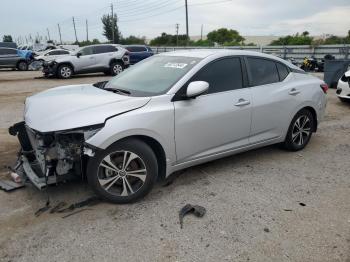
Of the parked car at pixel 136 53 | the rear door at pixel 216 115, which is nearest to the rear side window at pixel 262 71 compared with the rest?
the rear door at pixel 216 115

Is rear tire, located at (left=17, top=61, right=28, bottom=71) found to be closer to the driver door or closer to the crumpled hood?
the driver door

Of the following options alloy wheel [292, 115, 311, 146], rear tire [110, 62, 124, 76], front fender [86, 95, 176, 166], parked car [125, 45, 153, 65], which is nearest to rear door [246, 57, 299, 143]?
alloy wheel [292, 115, 311, 146]

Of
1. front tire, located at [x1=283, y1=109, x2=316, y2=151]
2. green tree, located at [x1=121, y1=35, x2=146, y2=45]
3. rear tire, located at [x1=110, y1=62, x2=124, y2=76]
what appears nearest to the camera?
front tire, located at [x1=283, y1=109, x2=316, y2=151]

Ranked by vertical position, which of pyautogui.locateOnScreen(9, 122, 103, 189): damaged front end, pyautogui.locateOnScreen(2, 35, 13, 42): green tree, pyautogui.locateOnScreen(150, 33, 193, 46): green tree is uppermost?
pyautogui.locateOnScreen(9, 122, 103, 189): damaged front end

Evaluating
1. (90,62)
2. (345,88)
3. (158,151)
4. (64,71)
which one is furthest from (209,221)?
(90,62)

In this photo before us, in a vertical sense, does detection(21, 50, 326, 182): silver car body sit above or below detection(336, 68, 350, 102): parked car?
Answer: above

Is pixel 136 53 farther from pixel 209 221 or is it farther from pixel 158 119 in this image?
pixel 209 221

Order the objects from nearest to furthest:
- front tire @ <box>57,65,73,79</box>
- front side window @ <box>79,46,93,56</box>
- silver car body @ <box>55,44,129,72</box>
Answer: front tire @ <box>57,65,73,79</box>, silver car body @ <box>55,44,129,72</box>, front side window @ <box>79,46,93,56</box>

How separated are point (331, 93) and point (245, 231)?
10.2 m

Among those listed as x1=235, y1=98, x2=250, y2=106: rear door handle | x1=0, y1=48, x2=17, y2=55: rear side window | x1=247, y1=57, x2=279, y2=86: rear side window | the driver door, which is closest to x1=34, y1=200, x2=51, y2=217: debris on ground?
x1=235, y1=98, x2=250, y2=106: rear door handle

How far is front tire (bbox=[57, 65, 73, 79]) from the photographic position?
17438 millimetres

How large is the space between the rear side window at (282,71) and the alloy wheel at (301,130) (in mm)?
682

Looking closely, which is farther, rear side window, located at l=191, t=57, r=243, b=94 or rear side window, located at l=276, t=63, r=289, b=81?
rear side window, located at l=276, t=63, r=289, b=81

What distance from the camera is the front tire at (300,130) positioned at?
546 centimetres
